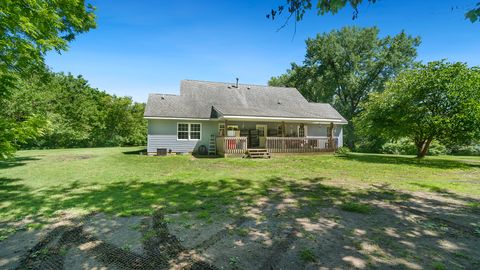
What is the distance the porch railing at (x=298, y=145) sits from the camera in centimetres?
1631

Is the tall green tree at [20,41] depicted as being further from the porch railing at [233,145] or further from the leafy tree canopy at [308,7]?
the porch railing at [233,145]

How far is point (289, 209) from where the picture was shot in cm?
513

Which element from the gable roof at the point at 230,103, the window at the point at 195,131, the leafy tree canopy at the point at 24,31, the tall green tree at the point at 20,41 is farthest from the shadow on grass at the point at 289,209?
the window at the point at 195,131

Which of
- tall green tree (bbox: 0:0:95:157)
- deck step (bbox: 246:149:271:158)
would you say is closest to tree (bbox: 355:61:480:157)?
deck step (bbox: 246:149:271:158)

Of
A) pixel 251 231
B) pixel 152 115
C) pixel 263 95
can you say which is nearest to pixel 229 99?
pixel 263 95

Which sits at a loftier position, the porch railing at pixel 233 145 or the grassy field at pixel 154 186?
the porch railing at pixel 233 145

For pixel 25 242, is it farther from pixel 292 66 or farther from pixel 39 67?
pixel 292 66

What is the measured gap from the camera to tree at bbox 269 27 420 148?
3222 centimetres

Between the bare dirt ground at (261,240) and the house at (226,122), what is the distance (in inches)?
427

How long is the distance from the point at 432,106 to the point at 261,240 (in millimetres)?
14930

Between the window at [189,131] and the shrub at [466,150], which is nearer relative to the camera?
the window at [189,131]

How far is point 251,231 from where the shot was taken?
3.96 metres

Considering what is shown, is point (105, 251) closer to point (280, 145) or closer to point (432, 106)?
point (280, 145)

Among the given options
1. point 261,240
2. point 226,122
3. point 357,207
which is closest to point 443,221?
point 357,207
